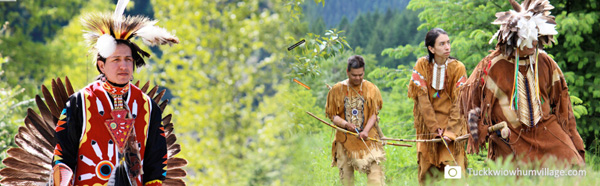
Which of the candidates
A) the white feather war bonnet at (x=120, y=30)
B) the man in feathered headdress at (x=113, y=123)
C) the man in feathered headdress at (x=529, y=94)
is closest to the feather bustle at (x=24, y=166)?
the man in feathered headdress at (x=113, y=123)

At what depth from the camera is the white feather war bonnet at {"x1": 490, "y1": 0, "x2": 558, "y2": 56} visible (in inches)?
223

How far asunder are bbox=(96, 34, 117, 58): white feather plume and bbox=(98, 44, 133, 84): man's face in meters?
0.03

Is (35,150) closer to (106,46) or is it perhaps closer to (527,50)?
(106,46)

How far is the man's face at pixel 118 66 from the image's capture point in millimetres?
4500

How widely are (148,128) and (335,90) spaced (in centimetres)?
296

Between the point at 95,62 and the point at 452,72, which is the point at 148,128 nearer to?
the point at 95,62

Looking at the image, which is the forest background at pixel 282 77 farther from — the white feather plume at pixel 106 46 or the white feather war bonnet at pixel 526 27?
the white feather war bonnet at pixel 526 27

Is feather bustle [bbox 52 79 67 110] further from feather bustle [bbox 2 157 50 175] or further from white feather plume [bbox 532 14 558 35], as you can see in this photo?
white feather plume [bbox 532 14 558 35]

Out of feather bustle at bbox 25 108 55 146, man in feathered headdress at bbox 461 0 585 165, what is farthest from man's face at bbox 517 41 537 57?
feather bustle at bbox 25 108 55 146

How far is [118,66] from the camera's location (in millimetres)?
4504

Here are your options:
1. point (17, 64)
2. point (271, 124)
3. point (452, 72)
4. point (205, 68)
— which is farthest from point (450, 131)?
point (17, 64)

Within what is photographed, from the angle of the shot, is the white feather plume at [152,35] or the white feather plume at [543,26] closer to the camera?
the white feather plume at [152,35]

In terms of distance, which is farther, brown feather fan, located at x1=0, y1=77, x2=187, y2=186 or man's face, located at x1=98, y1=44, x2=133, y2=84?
brown feather fan, located at x1=0, y1=77, x2=187, y2=186

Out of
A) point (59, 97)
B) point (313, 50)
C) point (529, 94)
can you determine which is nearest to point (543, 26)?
point (529, 94)
